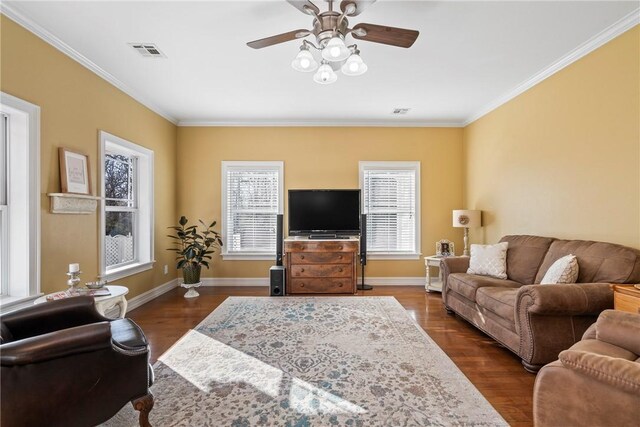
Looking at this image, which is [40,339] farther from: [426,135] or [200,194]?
[426,135]

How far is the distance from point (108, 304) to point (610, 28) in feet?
14.9

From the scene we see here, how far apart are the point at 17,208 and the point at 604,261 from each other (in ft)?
15.3

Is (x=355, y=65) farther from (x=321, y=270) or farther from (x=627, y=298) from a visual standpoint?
(x=321, y=270)

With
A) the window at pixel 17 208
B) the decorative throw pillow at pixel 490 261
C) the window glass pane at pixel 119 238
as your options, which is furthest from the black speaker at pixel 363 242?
the window at pixel 17 208

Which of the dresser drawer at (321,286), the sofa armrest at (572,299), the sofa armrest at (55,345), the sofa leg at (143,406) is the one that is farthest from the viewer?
the dresser drawer at (321,286)

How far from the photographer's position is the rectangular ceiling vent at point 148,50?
117 inches

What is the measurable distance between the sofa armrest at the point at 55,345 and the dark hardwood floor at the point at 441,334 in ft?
4.46

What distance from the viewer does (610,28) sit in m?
2.68

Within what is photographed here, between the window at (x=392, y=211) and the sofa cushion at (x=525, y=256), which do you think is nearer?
the sofa cushion at (x=525, y=256)

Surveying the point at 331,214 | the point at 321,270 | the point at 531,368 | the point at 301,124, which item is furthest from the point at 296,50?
the point at 531,368

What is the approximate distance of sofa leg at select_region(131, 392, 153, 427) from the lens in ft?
5.70

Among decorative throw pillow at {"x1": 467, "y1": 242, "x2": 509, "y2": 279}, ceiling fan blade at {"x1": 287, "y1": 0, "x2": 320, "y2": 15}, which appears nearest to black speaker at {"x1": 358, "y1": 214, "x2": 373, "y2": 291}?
decorative throw pillow at {"x1": 467, "y1": 242, "x2": 509, "y2": 279}

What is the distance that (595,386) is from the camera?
1273 millimetres

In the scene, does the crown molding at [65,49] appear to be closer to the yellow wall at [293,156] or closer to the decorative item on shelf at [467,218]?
the yellow wall at [293,156]
